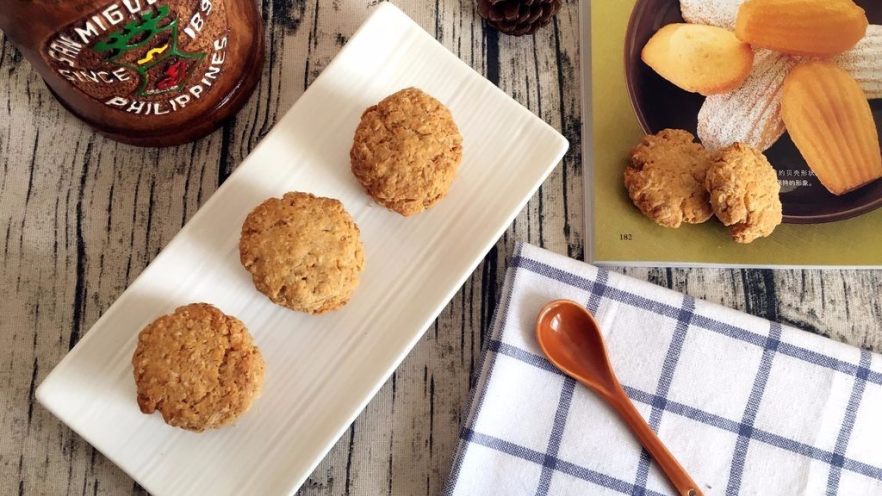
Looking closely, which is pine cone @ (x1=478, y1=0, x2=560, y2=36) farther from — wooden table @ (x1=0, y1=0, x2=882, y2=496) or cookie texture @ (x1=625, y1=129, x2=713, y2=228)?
cookie texture @ (x1=625, y1=129, x2=713, y2=228)

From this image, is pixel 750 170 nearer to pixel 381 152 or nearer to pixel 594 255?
pixel 594 255

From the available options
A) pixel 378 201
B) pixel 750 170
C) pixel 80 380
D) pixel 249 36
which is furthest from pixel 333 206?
pixel 750 170

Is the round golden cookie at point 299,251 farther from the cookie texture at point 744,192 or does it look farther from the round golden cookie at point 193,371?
the cookie texture at point 744,192

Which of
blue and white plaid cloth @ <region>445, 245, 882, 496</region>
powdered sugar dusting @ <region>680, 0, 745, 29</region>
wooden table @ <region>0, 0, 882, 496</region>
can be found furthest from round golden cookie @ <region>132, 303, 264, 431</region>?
powdered sugar dusting @ <region>680, 0, 745, 29</region>

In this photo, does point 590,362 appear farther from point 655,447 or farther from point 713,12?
point 713,12

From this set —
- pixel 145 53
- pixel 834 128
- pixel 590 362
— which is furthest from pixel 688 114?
pixel 145 53

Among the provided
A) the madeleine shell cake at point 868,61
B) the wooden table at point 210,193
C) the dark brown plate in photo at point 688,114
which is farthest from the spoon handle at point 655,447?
the madeleine shell cake at point 868,61
